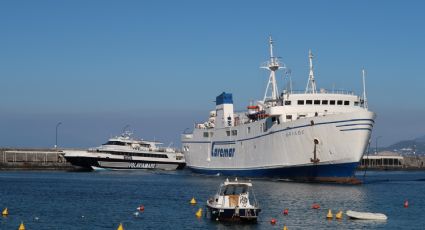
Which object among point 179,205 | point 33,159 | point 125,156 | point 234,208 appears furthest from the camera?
point 33,159

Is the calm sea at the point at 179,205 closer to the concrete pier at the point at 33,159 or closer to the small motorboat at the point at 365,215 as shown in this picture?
the small motorboat at the point at 365,215

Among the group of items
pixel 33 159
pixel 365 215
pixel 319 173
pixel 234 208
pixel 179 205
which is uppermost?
pixel 33 159

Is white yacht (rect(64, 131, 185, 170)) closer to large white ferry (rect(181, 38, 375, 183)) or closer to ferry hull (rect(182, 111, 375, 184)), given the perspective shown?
large white ferry (rect(181, 38, 375, 183))

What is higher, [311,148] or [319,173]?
[311,148]

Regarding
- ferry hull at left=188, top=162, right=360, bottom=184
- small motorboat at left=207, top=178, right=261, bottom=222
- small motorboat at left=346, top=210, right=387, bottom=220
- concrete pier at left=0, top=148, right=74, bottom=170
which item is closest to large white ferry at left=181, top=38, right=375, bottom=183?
ferry hull at left=188, top=162, right=360, bottom=184

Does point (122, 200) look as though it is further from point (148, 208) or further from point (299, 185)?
point (299, 185)

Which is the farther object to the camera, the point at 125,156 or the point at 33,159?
the point at 33,159

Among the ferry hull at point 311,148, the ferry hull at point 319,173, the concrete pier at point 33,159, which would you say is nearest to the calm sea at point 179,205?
the ferry hull at point 319,173

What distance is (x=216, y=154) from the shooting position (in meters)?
110

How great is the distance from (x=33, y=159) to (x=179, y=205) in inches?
4518

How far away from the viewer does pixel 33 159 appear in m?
168

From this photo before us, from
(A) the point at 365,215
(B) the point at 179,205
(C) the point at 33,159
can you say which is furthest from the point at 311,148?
(C) the point at 33,159

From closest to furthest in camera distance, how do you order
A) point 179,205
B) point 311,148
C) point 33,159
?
point 179,205 < point 311,148 < point 33,159

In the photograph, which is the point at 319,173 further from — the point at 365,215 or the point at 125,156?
the point at 125,156
